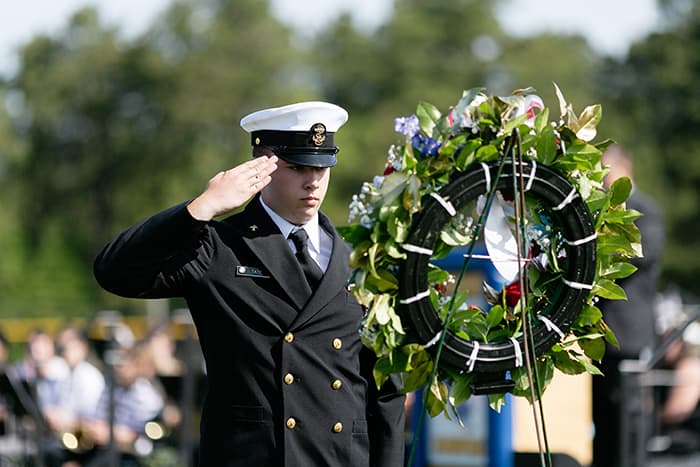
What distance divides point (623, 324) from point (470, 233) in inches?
146

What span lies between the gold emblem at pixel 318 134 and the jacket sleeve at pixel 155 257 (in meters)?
0.52

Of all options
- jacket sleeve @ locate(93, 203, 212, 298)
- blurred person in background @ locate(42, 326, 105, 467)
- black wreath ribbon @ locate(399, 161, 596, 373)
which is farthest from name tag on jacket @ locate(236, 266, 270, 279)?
blurred person in background @ locate(42, 326, 105, 467)

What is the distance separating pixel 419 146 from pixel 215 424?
1105 mm

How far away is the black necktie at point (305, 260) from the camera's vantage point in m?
4.12

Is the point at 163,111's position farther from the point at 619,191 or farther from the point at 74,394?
the point at 619,191

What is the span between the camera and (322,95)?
64.8 m

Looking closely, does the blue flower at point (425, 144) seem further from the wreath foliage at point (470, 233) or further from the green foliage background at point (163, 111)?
the green foliage background at point (163, 111)

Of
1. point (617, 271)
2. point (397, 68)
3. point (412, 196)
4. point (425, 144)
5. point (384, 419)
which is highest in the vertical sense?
point (397, 68)

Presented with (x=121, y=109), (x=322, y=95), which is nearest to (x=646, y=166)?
(x=322, y=95)

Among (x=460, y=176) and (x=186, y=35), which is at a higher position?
(x=186, y=35)

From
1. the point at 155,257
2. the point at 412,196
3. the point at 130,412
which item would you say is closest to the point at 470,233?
the point at 412,196

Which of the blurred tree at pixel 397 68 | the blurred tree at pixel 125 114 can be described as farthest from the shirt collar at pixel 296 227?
the blurred tree at pixel 397 68

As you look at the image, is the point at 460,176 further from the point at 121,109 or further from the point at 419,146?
the point at 121,109

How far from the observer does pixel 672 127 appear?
5403 cm
